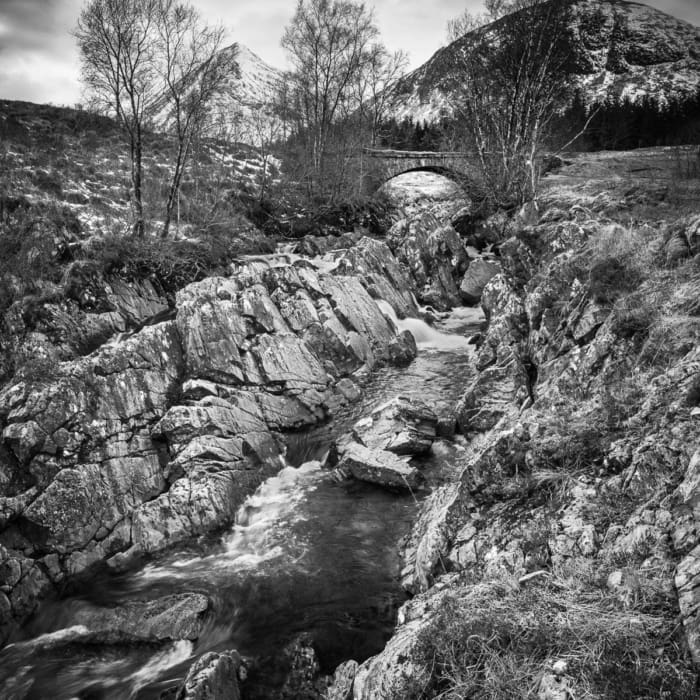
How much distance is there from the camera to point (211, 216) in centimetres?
2516

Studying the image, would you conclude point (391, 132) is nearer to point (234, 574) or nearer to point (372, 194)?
point (372, 194)

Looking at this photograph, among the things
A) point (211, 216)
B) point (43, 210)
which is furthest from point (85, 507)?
point (211, 216)

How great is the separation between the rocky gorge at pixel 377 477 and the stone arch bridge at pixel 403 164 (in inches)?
655

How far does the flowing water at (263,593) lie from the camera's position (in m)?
7.45

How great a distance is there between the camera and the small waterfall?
20094 millimetres

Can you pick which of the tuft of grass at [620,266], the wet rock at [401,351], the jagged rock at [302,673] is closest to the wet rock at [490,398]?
the tuft of grass at [620,266]

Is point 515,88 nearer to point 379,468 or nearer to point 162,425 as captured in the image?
point 379,468

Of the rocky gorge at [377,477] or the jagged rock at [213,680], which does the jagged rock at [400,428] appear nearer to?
the rocky gorge at [377,477]

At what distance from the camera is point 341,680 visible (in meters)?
6.18

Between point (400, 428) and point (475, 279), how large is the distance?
14.8 m

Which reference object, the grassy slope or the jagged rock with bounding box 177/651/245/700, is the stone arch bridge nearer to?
the grassy slope

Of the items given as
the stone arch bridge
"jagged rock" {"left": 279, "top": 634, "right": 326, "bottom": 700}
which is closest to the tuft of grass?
"jagged rock" {"left": 279, "top": 634, "right": 326, "bottom": 700}

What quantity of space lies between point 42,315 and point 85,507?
719 cm

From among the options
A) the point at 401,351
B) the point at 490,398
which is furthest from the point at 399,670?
the point at 401,351
